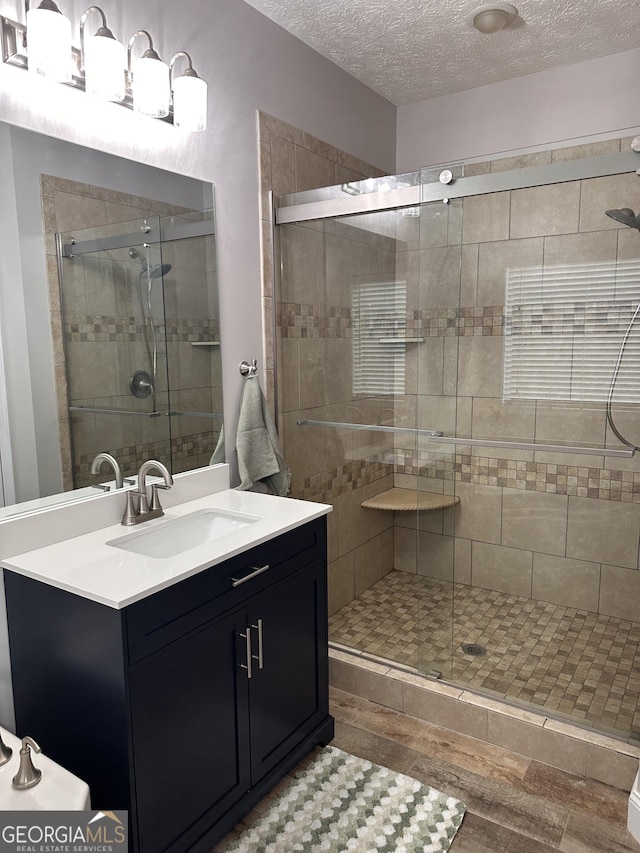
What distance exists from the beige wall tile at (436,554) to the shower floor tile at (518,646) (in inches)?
1.7

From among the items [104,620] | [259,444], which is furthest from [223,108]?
[104,620]

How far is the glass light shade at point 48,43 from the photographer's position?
156 centimetres

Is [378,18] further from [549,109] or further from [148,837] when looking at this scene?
[148,837]

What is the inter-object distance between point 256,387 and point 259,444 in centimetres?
23

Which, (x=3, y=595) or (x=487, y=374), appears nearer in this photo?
(x=3, y=595)

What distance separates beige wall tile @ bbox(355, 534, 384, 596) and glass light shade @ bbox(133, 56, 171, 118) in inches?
75.3

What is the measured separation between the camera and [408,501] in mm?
2533

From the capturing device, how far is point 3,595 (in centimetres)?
167

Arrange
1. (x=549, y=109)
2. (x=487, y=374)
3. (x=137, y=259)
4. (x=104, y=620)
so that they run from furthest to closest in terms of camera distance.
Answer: (x=549, y=109) < (x=487, y=374) < (x=137, y=259) < (x=104, y=620)

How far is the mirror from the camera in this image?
5.41 ft

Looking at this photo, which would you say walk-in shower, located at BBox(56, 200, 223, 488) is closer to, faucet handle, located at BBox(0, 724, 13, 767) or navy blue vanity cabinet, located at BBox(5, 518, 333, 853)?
navy blue vanity cabinet, located at BBox(5, 518, 333, 853)

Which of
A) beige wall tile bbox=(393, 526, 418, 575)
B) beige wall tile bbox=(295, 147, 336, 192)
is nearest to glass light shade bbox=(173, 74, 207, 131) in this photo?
beige wall tile bbox=(295, 147, 336, 192)

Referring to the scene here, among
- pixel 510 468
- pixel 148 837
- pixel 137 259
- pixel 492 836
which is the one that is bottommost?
pixel 492 836

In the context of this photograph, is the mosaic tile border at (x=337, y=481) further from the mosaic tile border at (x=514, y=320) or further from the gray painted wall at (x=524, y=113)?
the gray painted wall at (x=524, y=113)
